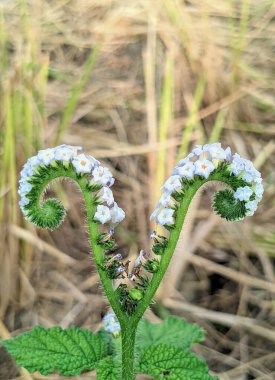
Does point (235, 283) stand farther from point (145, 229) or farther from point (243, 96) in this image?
point (243, 96)

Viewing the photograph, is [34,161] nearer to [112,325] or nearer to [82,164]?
[82,164]

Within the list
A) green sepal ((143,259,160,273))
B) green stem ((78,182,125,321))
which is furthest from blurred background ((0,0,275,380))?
green sepal ((143,259,160,273))

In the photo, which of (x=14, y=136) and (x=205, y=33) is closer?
(x=14, y=136)

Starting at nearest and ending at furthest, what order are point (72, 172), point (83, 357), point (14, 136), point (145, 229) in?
point (72, 172) < point (83, 357) < point (14, 136) < point (145, 229)

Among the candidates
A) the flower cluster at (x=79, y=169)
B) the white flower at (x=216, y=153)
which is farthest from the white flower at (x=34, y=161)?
the white flower at (x=216, y=153)

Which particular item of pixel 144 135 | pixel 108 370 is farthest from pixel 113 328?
pixel 144 135

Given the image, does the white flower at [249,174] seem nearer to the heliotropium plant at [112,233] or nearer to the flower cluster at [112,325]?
the heliotropium plant at [112,233]

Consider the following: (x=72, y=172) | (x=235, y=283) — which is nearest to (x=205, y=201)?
(x=235, y=283)

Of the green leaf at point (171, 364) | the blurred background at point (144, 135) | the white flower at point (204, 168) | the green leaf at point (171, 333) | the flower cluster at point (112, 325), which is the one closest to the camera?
the white flower at point (204, 168)

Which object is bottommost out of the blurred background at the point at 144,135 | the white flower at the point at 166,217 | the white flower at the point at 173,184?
the white flower at the point at 166,217
